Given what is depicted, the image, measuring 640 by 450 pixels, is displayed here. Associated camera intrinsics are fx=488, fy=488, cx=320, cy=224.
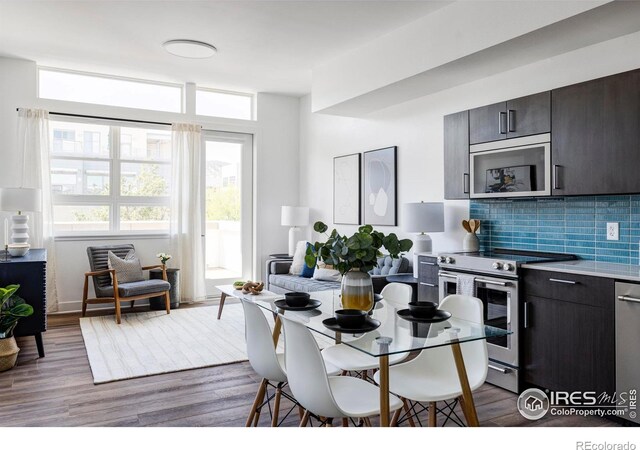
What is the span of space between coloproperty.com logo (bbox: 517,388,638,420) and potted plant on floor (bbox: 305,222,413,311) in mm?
1431

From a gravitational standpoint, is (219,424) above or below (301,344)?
below

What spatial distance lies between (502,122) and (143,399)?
329 cm

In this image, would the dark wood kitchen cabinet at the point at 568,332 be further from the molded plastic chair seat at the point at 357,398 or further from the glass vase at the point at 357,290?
the molded plastic chair seat at the point at 357,398

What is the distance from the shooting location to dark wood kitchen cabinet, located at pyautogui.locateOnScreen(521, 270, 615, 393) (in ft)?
9.40

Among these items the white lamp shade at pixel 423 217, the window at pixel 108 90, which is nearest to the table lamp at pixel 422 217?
A: the white lamp shade at pixel 423 217

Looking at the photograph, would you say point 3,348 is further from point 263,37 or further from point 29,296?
point 263,37

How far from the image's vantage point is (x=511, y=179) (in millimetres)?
3771

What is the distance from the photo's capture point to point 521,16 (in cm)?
326

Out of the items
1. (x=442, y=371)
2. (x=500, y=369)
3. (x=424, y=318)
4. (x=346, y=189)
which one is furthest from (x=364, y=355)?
(x=346, y=189)

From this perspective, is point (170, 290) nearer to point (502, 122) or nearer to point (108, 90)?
point (108, 90)

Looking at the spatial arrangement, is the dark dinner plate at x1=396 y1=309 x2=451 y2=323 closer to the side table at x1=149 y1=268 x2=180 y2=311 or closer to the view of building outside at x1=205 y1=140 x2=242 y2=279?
the side table at x1=149 y1=268 x2=180 y2=311

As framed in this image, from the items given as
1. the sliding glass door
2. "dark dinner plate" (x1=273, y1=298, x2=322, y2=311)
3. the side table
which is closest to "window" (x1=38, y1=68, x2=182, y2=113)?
the sliding glass door
